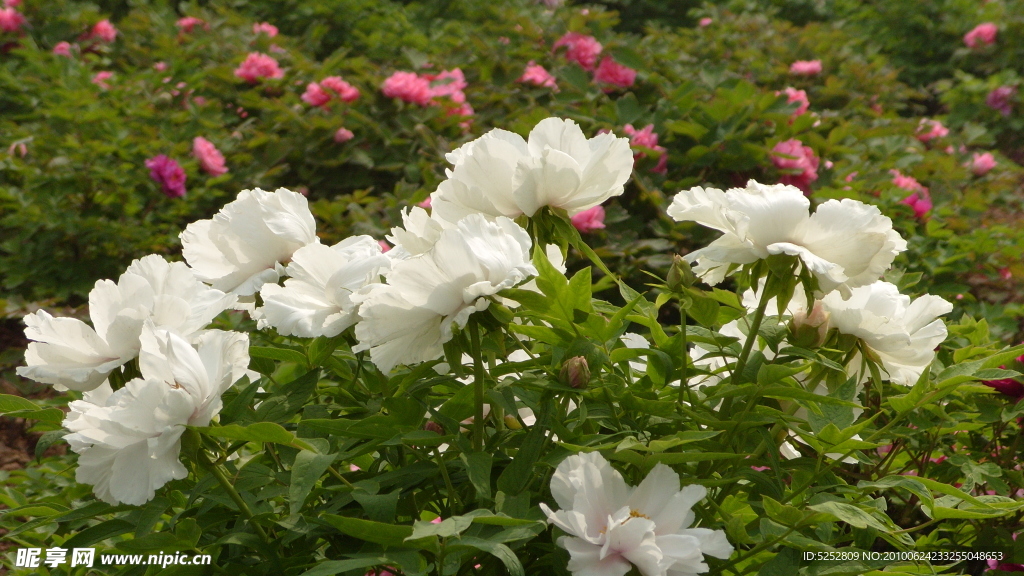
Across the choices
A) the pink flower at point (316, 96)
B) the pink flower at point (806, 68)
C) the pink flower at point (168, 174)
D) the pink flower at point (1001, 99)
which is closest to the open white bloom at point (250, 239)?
the pink flower at point (168, 174)

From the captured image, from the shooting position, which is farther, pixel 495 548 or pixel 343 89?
pixel 343 89

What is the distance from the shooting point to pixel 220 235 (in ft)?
3.02

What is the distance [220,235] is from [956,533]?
1.05 m

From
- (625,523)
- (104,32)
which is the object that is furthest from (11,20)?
(625,523)

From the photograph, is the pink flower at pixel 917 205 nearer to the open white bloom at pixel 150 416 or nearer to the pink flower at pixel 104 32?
the open white bloom at pixel 150 416

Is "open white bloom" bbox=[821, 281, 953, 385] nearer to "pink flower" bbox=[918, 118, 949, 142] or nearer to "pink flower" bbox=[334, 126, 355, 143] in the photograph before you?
"pink flower" bbox=[334, 126, 355, 143]

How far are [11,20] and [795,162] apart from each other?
11.5 feet

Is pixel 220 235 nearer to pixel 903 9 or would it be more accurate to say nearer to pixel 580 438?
pixel 580 438

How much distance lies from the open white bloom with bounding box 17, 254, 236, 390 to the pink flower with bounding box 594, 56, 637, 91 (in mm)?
2153

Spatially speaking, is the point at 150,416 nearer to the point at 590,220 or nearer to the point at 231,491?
the point at 231,491

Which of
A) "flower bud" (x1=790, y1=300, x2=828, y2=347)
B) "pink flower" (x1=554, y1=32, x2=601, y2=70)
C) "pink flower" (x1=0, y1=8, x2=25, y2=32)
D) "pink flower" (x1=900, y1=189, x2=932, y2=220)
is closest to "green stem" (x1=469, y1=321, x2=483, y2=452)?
"flower bud" (x1=790, y1=300, x2=828, y2=347)

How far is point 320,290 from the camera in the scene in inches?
33.1

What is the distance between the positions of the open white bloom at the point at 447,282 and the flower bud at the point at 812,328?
30 cm

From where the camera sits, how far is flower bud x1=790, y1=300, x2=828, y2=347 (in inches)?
33.9
